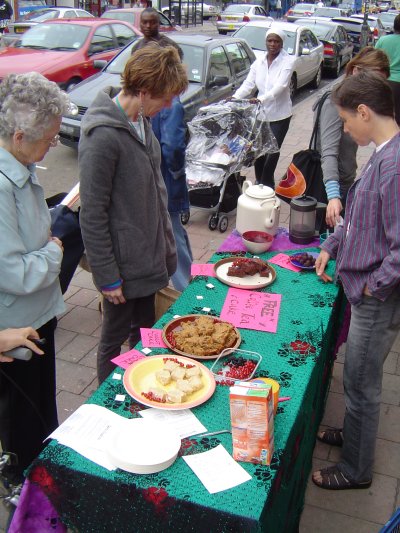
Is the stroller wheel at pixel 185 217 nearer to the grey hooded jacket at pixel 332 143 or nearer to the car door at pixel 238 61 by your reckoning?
the grey hooded jacket at pixel 332 143

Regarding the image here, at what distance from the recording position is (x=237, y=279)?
9.43 ft

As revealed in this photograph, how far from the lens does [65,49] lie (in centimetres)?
999

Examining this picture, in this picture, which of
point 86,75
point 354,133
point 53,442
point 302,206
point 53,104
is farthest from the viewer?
point 86,75

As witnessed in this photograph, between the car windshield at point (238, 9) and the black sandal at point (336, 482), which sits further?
the car windshield at point (238, 9)

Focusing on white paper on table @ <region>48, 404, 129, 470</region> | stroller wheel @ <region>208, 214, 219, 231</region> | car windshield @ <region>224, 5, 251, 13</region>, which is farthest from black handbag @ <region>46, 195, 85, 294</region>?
car windshield @ <region>224, 5, 251, 13</region>

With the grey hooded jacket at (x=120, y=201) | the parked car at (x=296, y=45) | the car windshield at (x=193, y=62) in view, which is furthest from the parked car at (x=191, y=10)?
the grey hooded jacket at (x=120, y=201)

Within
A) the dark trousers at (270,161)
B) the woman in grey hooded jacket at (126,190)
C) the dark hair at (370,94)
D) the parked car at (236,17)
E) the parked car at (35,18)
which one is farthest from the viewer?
the parked car at (236,17)

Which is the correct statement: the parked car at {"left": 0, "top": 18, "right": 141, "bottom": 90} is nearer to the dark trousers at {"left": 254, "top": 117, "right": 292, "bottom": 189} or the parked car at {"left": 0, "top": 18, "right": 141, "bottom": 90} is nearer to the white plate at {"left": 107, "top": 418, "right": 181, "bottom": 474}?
the dark trousers at {"left": 254, "top": 117, "right": 292, "bottom": 189}

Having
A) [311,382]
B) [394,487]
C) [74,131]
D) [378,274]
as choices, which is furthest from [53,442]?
[74,131]

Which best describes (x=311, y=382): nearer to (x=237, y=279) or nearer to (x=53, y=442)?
(x=237, y=279)

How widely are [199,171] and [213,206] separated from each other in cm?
38

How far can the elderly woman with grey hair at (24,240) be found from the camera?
199cm

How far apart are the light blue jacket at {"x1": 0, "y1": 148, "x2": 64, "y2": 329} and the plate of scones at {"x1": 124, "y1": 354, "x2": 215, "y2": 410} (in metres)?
0.49

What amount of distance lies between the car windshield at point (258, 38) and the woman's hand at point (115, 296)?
10.4 metres
